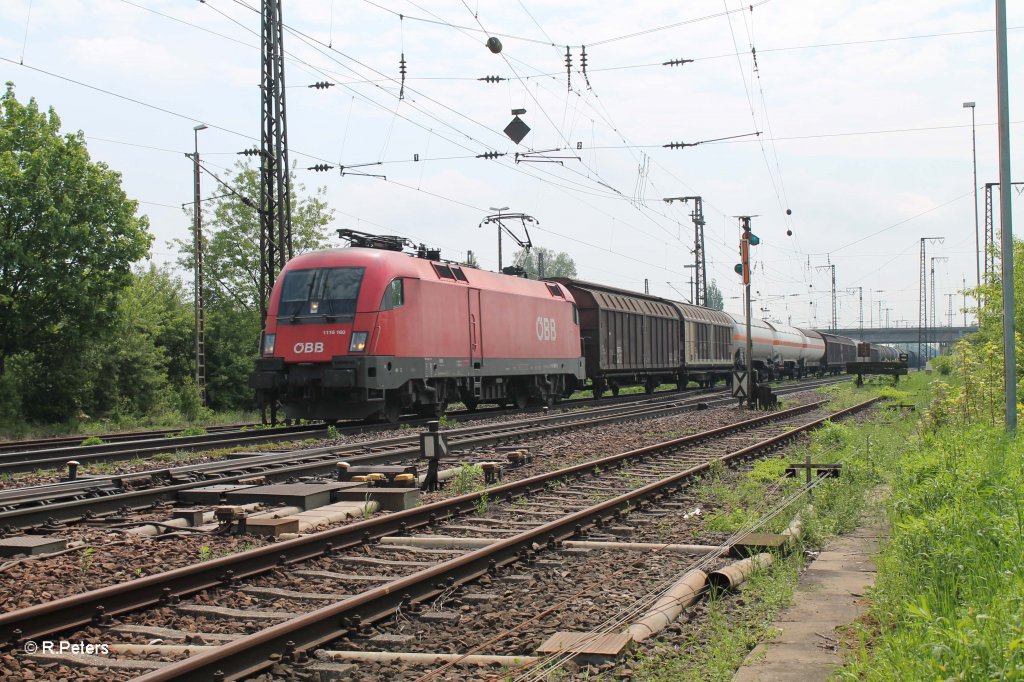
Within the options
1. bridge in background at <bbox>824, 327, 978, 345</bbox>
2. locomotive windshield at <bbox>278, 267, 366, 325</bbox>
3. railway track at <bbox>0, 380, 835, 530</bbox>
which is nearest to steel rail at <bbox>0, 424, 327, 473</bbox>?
railway track at <bbox>0, 380, 835, 530</bbox>

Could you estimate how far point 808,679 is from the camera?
420 cm

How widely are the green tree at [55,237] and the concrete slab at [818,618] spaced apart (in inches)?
947

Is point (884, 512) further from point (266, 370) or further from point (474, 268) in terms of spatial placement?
point (474, 268)

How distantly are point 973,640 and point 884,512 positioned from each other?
20.1 feet

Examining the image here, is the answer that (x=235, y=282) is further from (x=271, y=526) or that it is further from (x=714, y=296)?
(x=714, y=296)

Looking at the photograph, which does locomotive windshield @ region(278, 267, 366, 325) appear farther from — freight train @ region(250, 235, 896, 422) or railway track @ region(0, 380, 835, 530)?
railway track @ region(0, 380, 835, 530)

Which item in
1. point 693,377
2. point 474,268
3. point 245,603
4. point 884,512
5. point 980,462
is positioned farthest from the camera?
point 693,377

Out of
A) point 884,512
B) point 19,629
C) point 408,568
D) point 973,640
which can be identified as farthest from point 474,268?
point 973,640

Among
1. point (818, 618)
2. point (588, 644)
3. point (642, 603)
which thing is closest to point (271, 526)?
point (642, 603)

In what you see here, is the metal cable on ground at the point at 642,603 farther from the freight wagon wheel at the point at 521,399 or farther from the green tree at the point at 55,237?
the green tree at the point at 55,237

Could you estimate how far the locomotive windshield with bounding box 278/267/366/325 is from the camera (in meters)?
17.9

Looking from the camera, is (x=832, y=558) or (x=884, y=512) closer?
(x=832, y=558)

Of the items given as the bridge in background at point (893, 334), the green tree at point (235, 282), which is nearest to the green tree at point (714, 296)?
the bridge in background at point (893, 334)

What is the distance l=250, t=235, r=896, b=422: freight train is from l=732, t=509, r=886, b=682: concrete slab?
1147 cm
